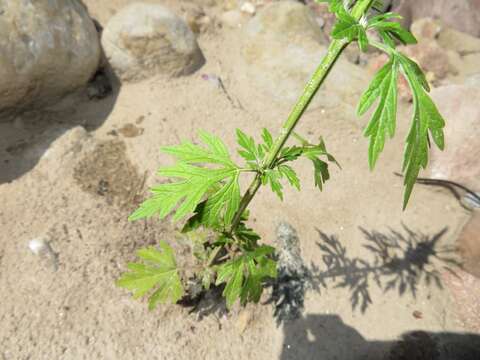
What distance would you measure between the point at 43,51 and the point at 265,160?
2.56 metres

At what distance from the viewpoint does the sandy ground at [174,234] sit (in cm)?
266

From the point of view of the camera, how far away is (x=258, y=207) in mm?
3619

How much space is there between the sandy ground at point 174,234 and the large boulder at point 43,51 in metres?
0.24

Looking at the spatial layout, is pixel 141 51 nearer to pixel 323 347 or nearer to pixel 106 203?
pixel 106 203

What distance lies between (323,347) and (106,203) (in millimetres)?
2155

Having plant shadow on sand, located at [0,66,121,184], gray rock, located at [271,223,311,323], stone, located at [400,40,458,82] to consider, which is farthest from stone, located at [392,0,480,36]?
plant shadow on sand, located at [0,66,121,184]

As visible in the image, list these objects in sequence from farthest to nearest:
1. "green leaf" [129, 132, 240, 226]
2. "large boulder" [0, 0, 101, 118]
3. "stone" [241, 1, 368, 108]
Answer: "stone" [241, 1, 368, 108] < "large boulder" [0, 0, 101, 118] < "green leaf" [129, 132, 240, 226]

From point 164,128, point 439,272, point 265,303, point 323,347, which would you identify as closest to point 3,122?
point 164,128

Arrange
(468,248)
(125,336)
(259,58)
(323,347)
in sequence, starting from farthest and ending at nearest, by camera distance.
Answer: (259,58), (468,248), (323,347), (125,336)

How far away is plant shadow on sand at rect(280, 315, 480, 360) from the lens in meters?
2.99

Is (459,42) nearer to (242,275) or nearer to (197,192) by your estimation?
(242,275)

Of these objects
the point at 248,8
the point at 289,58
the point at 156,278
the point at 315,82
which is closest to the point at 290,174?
the point at 315,82

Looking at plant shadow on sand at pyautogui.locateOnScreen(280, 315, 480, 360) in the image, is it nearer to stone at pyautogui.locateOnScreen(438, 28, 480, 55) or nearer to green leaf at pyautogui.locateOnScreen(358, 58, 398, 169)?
green leaf at pyautogui.locateOnScreen(358, 58, 398, 169)

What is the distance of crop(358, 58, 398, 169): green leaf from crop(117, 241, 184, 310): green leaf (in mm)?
1714
